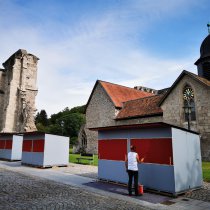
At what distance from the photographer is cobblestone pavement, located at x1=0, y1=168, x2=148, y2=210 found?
6656mm

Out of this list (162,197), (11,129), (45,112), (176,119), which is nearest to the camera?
(162,197)

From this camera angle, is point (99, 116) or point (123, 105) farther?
point (99, 116)

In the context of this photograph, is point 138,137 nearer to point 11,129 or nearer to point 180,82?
point 180,82

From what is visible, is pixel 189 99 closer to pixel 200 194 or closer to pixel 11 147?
pixel 200 194

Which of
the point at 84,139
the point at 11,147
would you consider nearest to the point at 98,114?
the point at 84,139

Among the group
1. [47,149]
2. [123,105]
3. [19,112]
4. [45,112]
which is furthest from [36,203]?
[45,112]

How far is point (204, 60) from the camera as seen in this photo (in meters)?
26.3

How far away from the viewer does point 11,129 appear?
36125 millimetres

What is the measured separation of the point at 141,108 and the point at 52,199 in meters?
21.5

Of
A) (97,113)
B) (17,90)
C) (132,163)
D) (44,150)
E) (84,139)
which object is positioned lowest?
(132,163)

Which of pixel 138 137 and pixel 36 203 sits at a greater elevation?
pixel 138 137

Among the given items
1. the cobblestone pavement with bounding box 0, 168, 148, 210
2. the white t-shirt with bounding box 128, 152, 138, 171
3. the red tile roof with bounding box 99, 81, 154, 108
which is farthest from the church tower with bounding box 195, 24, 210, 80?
the cobblestone pavement with bounding box 0, 168, 148, 210

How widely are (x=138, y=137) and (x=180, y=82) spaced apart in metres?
15.7

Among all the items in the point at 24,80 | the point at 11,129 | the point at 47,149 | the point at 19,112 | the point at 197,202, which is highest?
the point at 24,80
